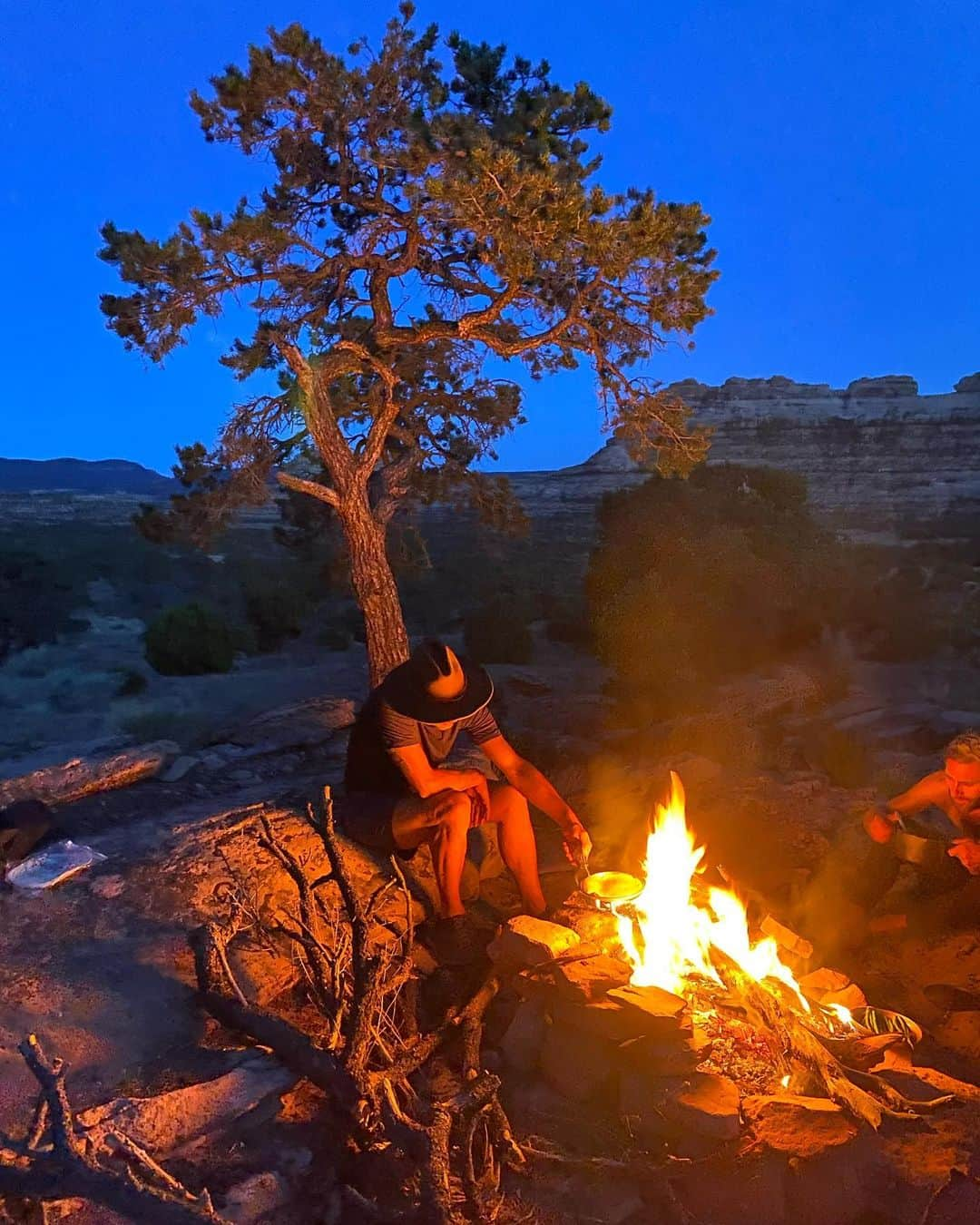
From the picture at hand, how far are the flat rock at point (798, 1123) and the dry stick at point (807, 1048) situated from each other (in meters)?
0.06

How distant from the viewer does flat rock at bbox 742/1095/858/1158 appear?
305 centimetres

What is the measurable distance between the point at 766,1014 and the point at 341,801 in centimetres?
266

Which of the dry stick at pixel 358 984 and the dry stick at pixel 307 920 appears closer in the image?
the dry stick at pixel 358 984

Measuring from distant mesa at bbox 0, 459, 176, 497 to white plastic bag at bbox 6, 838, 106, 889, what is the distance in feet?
274

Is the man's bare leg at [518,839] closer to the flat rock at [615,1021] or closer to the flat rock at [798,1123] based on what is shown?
the flat rock at [615,1021]

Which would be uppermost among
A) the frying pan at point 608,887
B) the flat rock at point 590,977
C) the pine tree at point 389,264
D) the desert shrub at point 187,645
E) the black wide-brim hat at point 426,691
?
the pine tree at point 389,264

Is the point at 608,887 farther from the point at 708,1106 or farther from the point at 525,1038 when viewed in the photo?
the point at 708,1106

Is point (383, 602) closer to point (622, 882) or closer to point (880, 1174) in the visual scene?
point (622, 882)

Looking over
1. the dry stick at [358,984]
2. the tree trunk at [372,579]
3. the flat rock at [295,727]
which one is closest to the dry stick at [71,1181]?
the dry stick at [358,984]

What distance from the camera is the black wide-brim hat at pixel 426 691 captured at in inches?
181

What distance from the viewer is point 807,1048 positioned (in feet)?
11.2

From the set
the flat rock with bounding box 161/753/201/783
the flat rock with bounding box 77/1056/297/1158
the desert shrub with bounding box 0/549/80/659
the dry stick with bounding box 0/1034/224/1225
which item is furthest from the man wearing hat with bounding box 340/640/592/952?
the desert shrub with bounding box 0/549/80/659

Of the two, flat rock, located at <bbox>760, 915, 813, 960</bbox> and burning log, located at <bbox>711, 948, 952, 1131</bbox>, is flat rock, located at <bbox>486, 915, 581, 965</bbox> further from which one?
flat rock, located at <bbox>760, 915, 813, 960</bbox>

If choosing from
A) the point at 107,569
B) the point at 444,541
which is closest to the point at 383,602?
the point at 107,569
